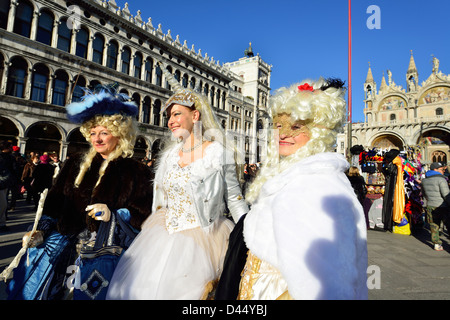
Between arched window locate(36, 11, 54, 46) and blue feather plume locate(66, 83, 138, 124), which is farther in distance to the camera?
arched window locate(36, 11, 54, 46)

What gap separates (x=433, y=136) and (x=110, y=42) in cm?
4419

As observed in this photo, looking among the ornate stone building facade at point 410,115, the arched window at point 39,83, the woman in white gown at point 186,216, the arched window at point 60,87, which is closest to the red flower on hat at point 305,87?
the woman in white gown at point 186,216

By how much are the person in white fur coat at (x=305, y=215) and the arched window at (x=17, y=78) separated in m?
18.1

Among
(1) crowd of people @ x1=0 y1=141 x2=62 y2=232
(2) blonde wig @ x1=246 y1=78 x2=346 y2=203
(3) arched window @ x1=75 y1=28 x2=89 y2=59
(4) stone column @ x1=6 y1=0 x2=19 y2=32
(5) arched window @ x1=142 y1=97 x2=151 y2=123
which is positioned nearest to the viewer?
(2) blonde wig @ x1=246 y1=78 x2=346 y2=203

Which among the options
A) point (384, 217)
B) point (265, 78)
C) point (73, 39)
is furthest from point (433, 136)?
point (73, 39)

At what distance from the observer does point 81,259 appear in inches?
67.6

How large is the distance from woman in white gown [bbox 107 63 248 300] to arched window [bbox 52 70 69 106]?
17.5 m

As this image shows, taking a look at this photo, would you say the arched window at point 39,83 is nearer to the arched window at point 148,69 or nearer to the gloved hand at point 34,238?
the arched window at point 148,69

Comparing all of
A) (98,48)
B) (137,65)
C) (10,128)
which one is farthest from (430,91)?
(10,128)

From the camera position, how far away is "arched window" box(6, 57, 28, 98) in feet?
44.9

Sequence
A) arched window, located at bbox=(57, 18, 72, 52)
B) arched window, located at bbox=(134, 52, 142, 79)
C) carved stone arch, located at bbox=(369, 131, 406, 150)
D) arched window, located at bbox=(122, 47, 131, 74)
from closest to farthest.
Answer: arched window, located at bbox=(57, 18, 72, 52)
arched window, located at bbox=(122, 47, 131, 74)
arched window, located at bbox=(134, 52, 142, 79)
carved stone arch, located at bbox=(369, 131, 406, 150)

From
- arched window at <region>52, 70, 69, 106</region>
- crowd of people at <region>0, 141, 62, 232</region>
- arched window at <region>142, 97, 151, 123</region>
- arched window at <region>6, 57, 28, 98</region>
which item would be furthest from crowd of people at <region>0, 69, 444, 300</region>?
arched window at <region>142, 97, 151, 123</region>

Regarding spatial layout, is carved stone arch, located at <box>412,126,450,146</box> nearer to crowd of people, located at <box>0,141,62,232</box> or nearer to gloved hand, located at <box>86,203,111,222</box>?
crowd of people, located at <box>0,141,62,232</box>
